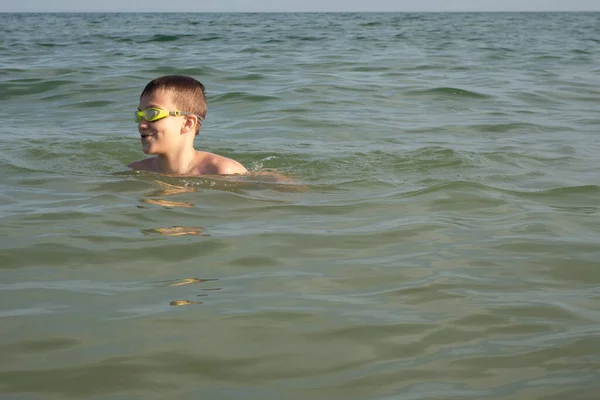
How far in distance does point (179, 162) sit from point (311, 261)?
2350 mm

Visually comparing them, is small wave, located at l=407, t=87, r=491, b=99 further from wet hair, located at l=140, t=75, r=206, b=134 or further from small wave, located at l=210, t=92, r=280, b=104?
wet hair, located at l=140, t=75, r=206, b=134

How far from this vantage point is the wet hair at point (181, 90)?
19.7 feet

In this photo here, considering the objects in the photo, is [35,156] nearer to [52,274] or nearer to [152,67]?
[52,274]

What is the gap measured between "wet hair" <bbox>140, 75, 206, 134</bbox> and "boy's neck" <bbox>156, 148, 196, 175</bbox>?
1.07ft

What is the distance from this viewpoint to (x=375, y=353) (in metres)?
3.11

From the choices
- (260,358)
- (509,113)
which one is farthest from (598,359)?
(509,113)

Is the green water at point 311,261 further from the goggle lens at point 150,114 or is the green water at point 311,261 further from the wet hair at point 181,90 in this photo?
the wet hair at point 181,90

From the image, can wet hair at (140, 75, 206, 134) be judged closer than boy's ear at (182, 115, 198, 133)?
Yes

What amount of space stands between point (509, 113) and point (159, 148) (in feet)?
16.6

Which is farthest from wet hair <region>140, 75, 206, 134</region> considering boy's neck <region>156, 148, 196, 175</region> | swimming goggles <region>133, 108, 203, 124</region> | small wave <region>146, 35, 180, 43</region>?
small wave <region>146, 35, 180, 43</region>

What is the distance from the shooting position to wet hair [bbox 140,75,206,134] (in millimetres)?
6000

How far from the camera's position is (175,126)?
6078 millimetres

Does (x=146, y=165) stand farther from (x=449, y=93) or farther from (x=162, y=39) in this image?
(x=162, y=39)

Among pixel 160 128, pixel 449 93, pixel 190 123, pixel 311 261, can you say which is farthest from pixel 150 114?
pixel 449 93
